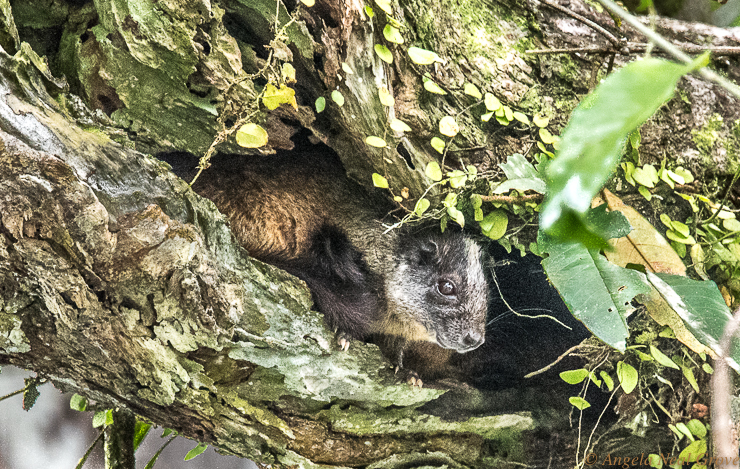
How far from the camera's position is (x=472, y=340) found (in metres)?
1.29

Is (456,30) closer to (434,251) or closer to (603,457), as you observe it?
(434,251)

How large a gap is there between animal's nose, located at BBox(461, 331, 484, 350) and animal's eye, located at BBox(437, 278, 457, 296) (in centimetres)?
13

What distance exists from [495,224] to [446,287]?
250mm

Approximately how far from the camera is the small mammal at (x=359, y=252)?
1.22 meters

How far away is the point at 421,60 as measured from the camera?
3.57 ft

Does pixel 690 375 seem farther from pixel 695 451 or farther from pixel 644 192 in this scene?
pixel 644 192

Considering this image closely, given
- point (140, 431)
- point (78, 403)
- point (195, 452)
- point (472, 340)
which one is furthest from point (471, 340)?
point (78, 403)

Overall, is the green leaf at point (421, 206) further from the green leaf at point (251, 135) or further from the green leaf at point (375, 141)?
the green leaf at point (251, 135)

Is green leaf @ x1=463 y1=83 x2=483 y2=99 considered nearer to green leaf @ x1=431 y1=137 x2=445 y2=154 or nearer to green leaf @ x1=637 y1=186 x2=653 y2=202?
green leaf @ x1=431 y1=137 x2=445 y2=154

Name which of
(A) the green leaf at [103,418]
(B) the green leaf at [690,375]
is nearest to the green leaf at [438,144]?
(B) the green leaf at [690,375]

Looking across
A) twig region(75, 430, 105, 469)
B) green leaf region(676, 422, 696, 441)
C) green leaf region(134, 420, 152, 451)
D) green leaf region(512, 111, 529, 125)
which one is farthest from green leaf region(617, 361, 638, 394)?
twig region(75, 430, 105, 469)

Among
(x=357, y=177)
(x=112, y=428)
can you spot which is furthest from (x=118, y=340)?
(x=112, y=428)

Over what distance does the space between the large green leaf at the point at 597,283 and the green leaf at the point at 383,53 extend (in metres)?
0.51

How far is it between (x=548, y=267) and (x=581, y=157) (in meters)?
0.60
